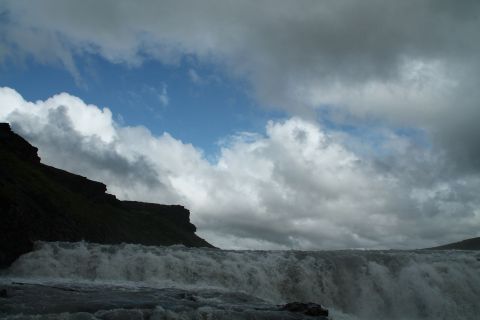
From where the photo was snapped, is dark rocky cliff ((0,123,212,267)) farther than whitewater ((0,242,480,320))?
Yes

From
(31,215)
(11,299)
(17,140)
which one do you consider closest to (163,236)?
(17,140)

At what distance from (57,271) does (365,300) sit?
26.4m

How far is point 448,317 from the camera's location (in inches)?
1384

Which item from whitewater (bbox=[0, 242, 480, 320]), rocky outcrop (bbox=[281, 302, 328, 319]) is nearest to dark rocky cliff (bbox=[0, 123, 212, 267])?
whitewater (bbox=[0, 242, 480, 320])

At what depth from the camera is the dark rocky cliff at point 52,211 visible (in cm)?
4219

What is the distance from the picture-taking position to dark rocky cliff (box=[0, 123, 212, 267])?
42.2 m

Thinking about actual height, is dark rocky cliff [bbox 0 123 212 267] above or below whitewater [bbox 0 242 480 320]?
above

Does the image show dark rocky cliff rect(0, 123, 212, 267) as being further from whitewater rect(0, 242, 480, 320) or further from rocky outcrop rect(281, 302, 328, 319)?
rocky outcrop rect(281, 302, 328, 319)

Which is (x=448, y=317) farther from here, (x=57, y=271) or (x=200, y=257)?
(x=57, y=271)

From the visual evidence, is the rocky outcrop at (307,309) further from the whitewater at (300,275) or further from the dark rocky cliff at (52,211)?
the dark rocky cliff at (52,211)

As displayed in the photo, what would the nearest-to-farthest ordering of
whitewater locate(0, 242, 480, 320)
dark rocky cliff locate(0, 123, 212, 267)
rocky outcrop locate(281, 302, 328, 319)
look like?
rocky outcrop locate(281, 302, 328, 319), whitewater locate(0, 242, 480, 320), dark rocky cliff locate(0, 123, 212, 267)

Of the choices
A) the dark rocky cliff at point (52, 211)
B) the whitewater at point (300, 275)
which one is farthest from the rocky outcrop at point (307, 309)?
the dark rocky cliff at point (52, 211)

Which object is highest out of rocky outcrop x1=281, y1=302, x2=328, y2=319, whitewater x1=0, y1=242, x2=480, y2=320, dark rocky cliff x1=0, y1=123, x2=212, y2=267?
dark rocky cliff x1=0, y1=123, x2=212, y2=267

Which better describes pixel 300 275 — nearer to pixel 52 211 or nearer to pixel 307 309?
pixel 307 309
